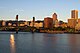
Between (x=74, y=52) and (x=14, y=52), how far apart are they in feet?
33.2

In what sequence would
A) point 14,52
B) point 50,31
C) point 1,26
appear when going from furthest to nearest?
point 50,31 < point 1,26 < point 14,52

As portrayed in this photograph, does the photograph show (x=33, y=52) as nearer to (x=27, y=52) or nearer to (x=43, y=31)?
(x=27, y=52)


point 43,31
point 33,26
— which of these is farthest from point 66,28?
point 33,26

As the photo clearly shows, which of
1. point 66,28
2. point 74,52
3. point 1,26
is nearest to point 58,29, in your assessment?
point 66,28

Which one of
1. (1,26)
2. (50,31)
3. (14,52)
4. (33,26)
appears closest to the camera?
(14,52)

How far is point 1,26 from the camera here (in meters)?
143

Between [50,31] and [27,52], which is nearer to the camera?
[27,52]

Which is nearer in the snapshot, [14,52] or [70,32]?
[14,52]

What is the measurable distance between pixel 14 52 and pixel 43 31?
14735 cm

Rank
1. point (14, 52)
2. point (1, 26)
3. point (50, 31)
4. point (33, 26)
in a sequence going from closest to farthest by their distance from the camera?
point (14, 52) < point (1, 26) < point (33, 26) < point (50, 31)

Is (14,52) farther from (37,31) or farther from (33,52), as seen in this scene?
(37,31)

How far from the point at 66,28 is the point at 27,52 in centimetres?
15618

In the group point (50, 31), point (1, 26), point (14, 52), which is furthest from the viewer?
point (50, 31)

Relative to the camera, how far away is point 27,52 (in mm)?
39062
